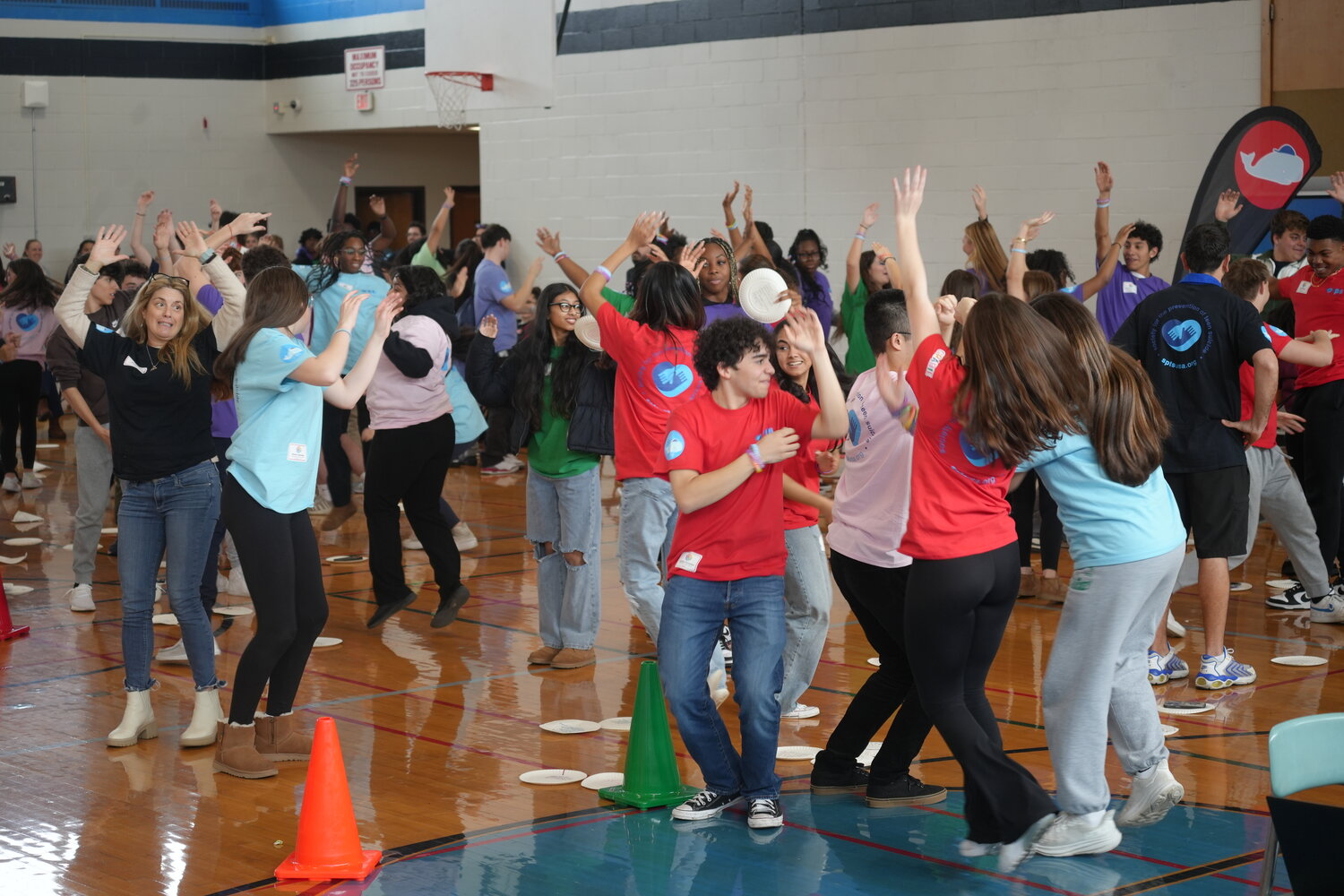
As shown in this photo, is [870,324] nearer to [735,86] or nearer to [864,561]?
[864,561]

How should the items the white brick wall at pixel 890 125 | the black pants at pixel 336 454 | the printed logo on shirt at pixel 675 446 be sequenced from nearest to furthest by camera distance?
the printed logo on shirt at pixel 675 446, the black pants at pixel 336 454, the white brick wall at pixel 890 125

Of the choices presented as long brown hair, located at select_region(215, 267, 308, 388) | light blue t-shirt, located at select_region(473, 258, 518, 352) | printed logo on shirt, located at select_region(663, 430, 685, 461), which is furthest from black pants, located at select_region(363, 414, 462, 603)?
light blue t-shirt, located at select_region(473, 258, 518, 352)

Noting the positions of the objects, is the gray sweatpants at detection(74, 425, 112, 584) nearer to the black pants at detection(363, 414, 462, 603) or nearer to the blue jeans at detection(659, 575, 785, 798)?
the black pants at detection(363, 414, 462, 603)

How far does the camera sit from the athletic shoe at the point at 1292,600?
7.39 m

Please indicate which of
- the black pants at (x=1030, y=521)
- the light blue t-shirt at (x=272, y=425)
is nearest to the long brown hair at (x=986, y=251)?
the black pants at (x=1030, y=521)

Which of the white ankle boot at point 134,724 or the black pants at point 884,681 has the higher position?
the black pants at point 884,681

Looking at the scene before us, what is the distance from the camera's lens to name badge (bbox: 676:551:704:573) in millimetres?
4262

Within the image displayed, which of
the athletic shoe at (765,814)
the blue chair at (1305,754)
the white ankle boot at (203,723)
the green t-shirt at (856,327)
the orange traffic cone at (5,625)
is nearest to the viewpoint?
the blue chair at (1305,754)

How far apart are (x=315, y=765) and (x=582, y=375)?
248 cm

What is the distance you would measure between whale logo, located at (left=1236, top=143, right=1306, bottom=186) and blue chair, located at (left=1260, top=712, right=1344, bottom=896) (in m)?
7.16

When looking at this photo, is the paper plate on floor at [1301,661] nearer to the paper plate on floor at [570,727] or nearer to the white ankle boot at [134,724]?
the paper plate on floor at [570,727]

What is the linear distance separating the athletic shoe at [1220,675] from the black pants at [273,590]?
346cm

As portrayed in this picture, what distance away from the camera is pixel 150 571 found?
5.45 m

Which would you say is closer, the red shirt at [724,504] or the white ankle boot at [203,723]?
the red shirt at [724,504]
